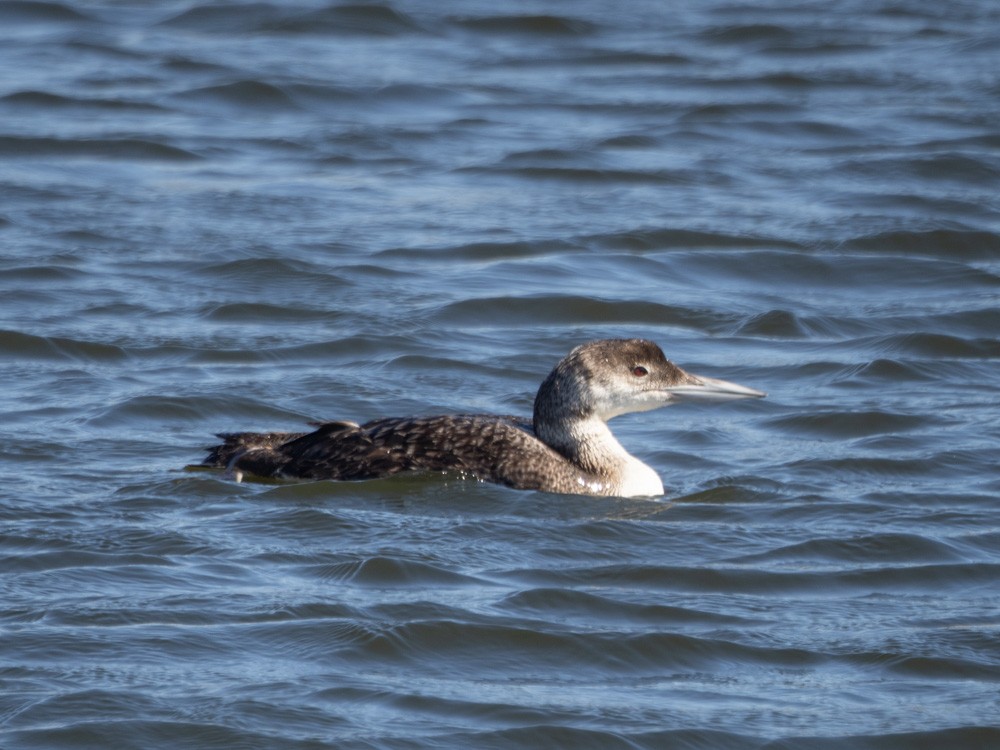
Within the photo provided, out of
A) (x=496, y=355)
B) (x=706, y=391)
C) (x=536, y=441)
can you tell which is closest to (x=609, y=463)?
(x=536, y=441)

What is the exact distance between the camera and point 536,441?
8.68m

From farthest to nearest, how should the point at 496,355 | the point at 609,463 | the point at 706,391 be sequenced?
the point at 496,355 → the point at 706,391 → the point at 609,463

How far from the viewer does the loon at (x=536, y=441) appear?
27.8 ft

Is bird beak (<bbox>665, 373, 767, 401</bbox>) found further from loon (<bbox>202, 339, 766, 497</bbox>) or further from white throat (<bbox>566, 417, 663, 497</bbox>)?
white throat (<bbox>566, 417, 663, 497</bbox>)

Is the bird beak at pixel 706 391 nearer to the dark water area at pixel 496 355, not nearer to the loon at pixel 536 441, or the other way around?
the loon at pixel 536 441

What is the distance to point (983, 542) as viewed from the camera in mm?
8055

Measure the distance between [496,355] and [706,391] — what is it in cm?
237

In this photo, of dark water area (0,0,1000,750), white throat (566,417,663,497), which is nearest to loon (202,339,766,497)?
white throat (566,417,663,497)

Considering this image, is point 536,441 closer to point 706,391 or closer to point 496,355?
point 706,391

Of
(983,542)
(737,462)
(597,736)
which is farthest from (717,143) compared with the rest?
(597,736)

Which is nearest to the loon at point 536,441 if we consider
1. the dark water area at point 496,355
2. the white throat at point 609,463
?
the white throat at point 609,463

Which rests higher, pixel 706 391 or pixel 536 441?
pixel 706 391

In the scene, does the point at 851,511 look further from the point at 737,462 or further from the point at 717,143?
the point at 717,143

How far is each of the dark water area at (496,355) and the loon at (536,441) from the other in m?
0.12
